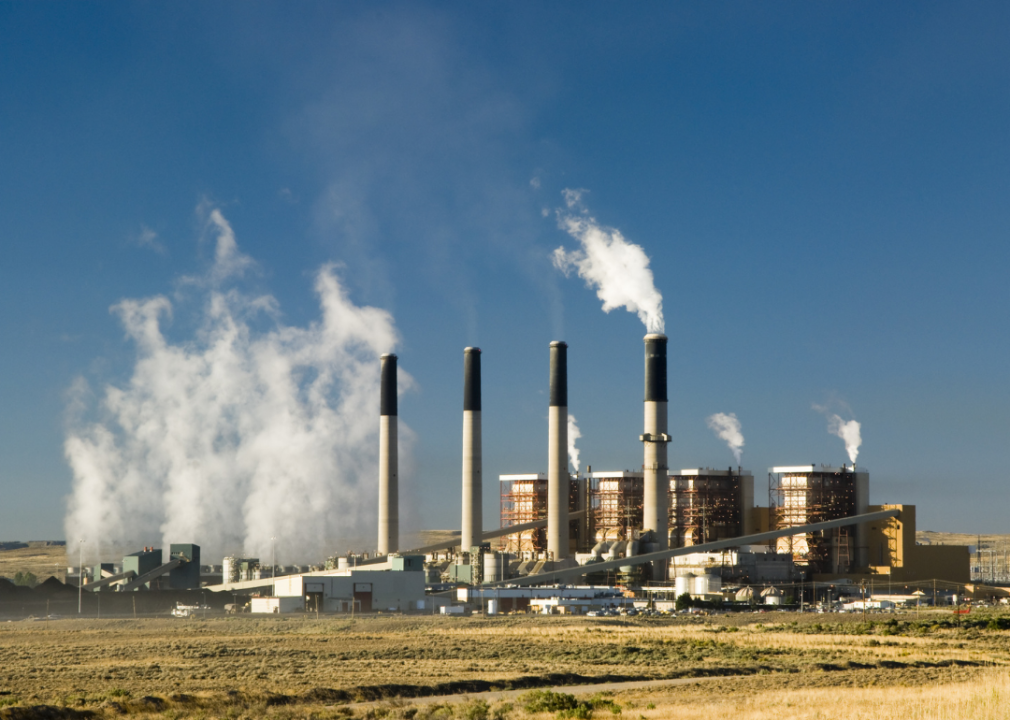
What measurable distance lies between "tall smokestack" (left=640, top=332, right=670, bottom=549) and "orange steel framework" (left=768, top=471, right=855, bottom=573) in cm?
1345

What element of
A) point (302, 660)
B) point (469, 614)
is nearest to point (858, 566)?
point (469, 614)

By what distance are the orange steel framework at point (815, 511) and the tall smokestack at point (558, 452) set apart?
1872 cm

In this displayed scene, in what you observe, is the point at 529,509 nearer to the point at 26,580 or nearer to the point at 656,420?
the point at 656,420

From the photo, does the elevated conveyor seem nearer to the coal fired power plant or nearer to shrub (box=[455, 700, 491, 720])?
the coal fired power plant

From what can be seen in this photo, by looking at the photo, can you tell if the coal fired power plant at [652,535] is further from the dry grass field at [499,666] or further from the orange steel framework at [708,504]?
the dry grass field at [499,666]

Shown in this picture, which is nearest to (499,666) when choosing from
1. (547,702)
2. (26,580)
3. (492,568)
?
(547,702)

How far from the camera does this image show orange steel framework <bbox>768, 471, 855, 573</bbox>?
100625mm

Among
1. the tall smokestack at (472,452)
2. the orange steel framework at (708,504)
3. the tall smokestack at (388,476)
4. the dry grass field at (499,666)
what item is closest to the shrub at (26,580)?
the tall smokestack at (388,476)

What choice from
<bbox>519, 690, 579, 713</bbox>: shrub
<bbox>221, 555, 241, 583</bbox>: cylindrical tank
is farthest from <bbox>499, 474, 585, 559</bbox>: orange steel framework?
<bbox>519, 690, 579, 713</bbox>: shrub

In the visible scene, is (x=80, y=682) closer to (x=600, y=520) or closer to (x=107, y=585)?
(x=107, y=585)

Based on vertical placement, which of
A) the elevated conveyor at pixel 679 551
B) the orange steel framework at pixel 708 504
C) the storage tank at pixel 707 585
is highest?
the orange steel framework at pixel 708 504

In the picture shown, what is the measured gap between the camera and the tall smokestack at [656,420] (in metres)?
94.0

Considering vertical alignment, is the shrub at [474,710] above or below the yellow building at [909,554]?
above

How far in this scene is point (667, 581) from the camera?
311 ft
